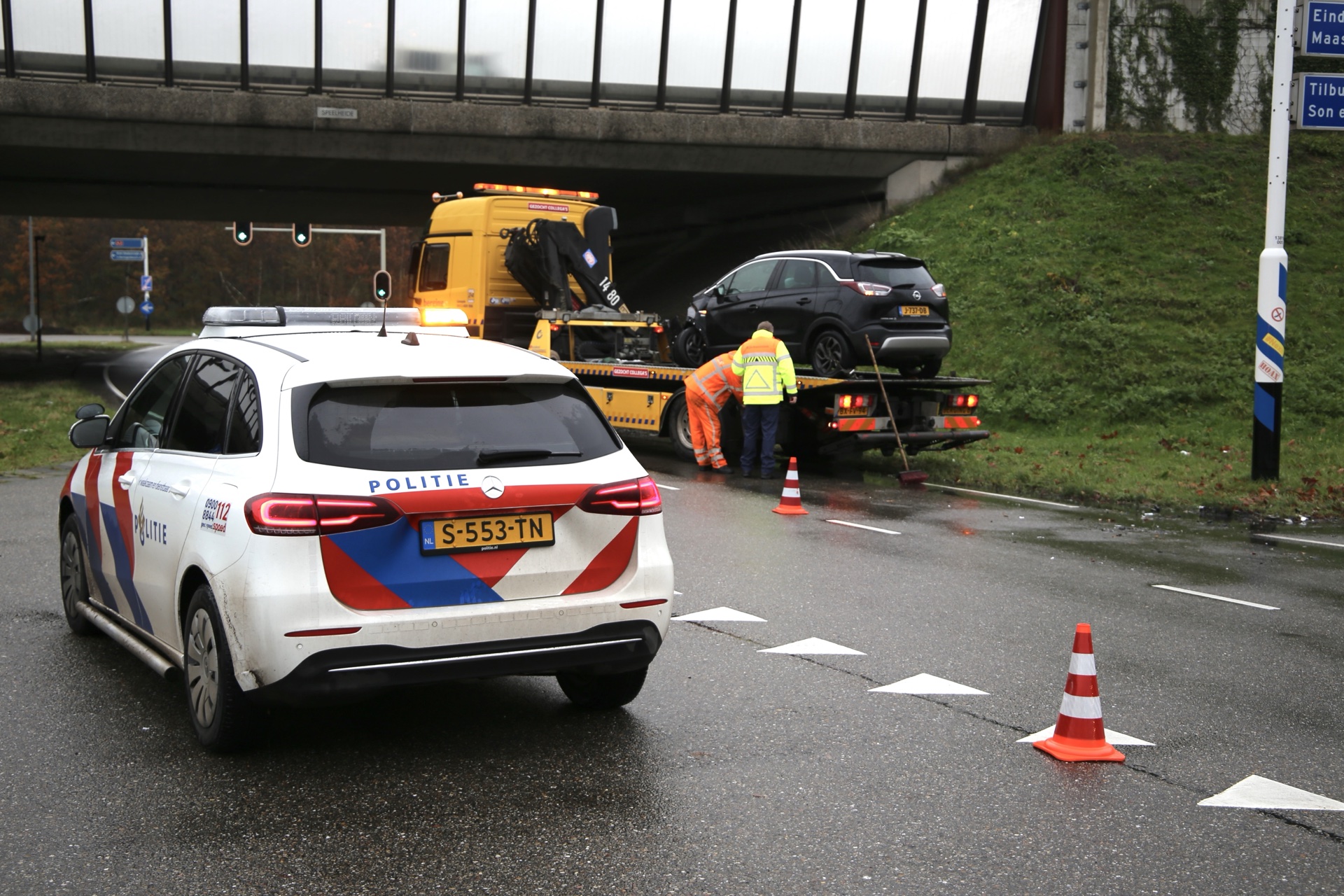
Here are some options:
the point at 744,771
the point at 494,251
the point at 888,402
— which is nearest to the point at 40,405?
the point at 494,251

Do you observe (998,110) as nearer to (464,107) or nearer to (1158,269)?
(1158,269)

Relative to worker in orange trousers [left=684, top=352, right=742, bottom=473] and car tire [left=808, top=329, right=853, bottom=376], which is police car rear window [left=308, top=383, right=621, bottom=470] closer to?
worker in orange trousers [left=684, top=352, right=742, bottom=473]

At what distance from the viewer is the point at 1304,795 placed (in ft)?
15.9

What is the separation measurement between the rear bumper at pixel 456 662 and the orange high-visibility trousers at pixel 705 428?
Result: 1042 centimetres

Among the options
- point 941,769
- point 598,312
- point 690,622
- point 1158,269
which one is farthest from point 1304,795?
point 1158,269

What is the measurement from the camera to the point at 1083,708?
5.29 meters

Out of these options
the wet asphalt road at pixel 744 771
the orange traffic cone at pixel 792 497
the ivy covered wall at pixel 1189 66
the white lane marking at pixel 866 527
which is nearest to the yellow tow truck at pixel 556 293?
the orange traffic cone at pixel 792 497

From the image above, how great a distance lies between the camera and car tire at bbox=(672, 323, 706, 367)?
1817 centimetres

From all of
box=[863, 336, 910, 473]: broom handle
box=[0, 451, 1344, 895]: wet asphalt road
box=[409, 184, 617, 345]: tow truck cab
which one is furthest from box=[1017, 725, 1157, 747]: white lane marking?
box=[409, 184, 617, 345]: tow truck cab

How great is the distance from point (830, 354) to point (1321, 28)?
620 centimetres

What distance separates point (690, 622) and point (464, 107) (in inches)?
885

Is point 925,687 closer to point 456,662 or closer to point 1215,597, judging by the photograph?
point 456,662

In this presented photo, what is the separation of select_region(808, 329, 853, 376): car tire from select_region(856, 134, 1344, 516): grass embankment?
1.64m

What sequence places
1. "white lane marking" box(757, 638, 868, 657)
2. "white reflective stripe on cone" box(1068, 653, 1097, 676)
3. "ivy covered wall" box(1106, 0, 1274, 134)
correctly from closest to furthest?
"white reflective stripe on cone" box(1068, 653, 1097, 676), "white lane marking" box(757, 638, 868, 657), "ivy covered wall" box(1106, 0, 1274, 134)
